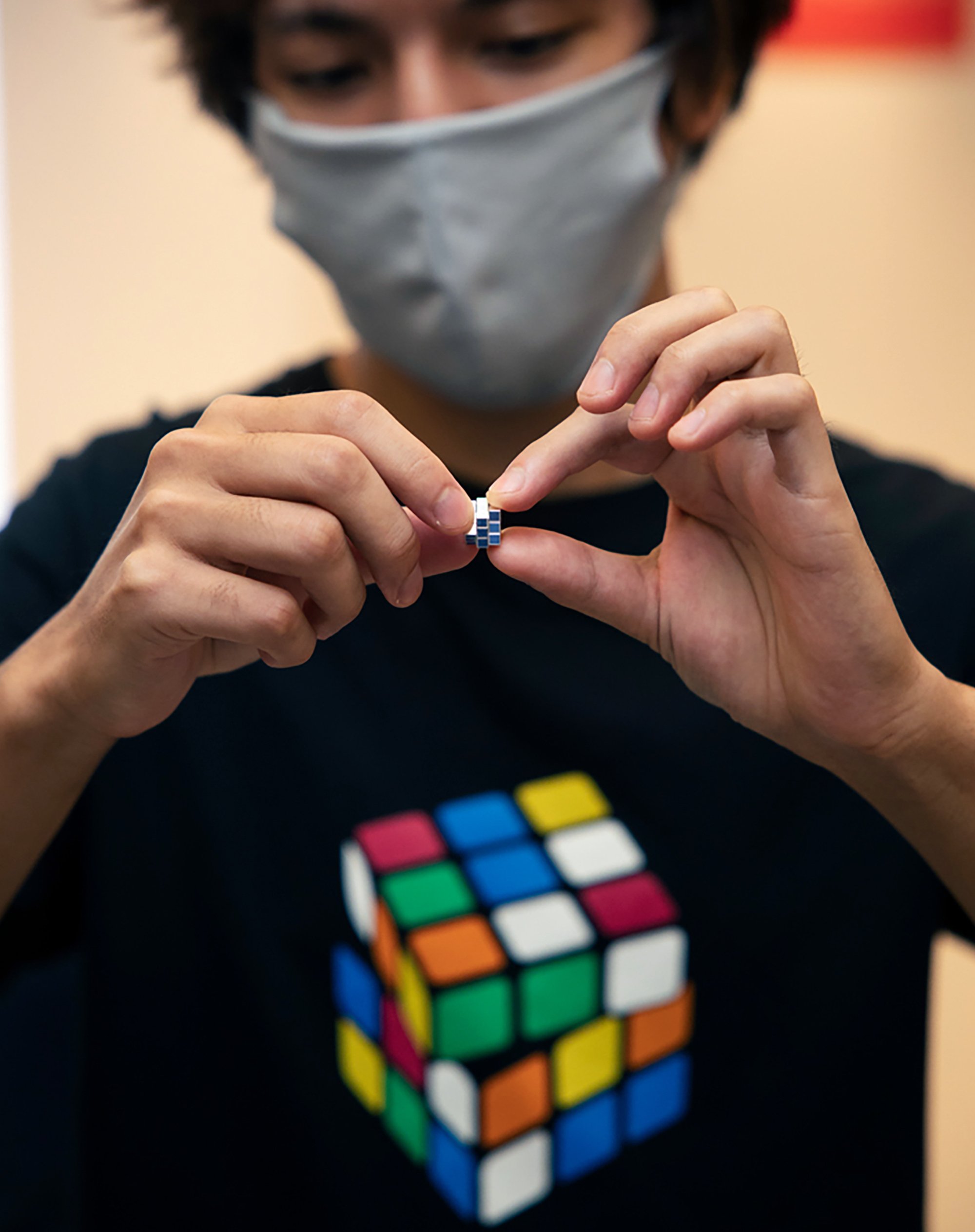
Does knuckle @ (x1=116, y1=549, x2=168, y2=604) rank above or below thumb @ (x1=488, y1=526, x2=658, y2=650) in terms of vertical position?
above

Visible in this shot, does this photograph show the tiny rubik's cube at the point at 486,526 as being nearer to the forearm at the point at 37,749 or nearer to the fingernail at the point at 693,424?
the fingernail at the point at 693,424

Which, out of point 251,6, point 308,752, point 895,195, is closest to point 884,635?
point 308,752

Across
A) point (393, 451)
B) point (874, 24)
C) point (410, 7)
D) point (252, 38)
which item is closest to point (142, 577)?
point (393, 451)

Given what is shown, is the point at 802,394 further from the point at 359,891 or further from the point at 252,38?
the point at 252,38

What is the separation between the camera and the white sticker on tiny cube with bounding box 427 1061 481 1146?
2.36 feet

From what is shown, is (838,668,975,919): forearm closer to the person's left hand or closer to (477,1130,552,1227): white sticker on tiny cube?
the person's left hand

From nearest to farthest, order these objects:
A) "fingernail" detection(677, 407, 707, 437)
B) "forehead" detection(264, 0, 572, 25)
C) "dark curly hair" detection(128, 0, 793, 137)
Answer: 1. "fingernail" detection(677, 407, 707, 437)
2. "forehead" detection(264, 0, 572, 25)
3. "dark curly hair" detection(128, 0, 793, 137)

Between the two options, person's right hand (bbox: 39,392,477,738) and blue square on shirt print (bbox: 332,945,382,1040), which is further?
blue square on shirt print (bbox: 332,945,382,1040)

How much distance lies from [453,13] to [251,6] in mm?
197

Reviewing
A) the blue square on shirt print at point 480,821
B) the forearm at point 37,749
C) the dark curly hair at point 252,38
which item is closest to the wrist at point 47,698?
the forearm at point 37,749

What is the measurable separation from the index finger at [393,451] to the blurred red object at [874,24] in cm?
127

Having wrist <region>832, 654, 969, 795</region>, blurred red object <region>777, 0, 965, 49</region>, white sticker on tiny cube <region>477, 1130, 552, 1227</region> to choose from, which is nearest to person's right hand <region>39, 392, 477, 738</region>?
wrist <region>832, 654, 969, 795</region>

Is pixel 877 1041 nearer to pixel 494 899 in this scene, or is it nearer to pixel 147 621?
pixel 494 899

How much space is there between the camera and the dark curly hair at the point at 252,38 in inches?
32.1
